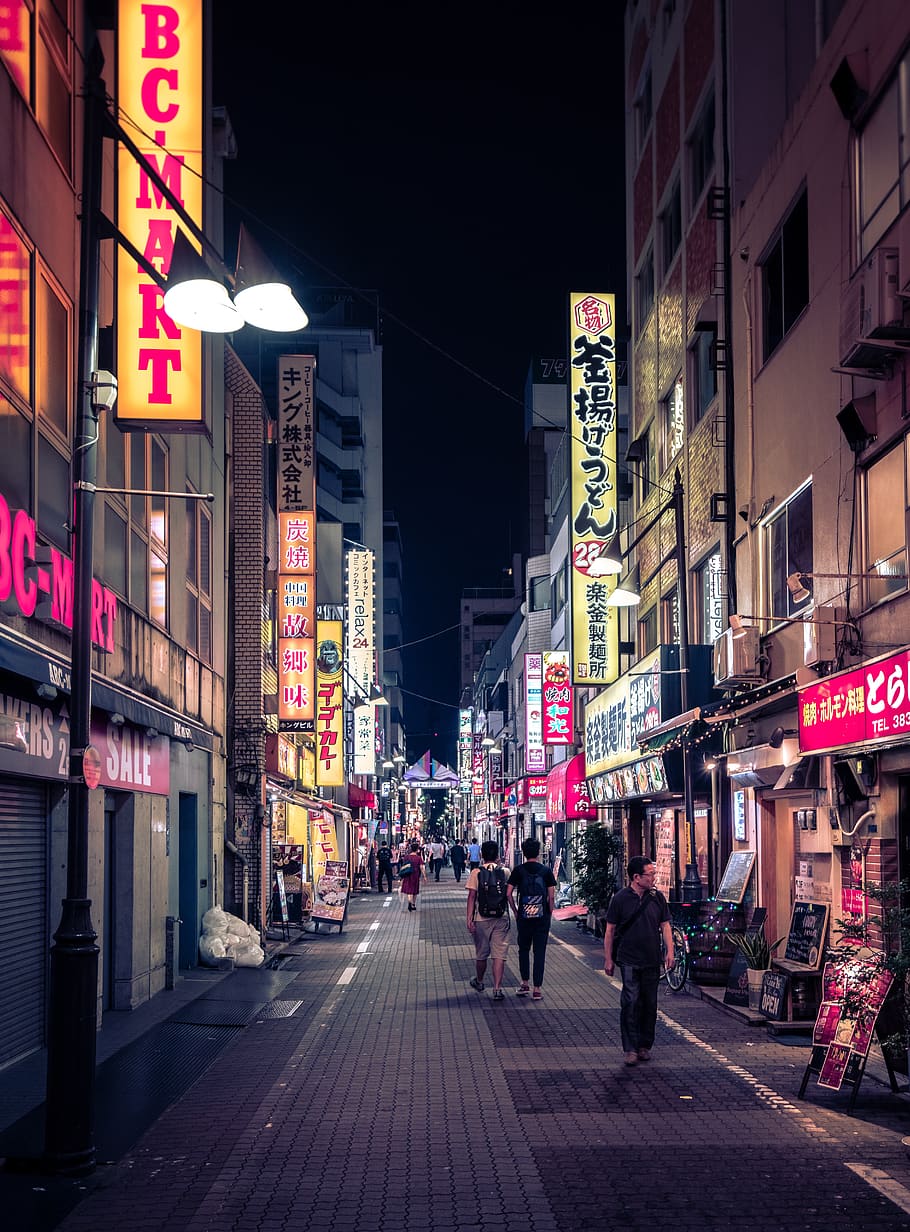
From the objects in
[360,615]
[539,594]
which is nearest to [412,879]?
[539,594]

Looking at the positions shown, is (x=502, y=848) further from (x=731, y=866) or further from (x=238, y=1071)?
(x=238, y=1071)

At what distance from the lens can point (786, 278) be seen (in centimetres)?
1706

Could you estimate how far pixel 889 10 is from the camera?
1262cm

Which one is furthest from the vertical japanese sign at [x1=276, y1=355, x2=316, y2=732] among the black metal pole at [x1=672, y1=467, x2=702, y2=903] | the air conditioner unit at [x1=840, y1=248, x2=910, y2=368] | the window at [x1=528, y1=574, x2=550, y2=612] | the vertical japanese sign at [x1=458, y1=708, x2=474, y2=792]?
the vertical japanese sign at [x1=458, y1=708, x2=474, y2=792]

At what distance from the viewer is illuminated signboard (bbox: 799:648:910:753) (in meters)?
11.0

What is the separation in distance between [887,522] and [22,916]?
29.2ft

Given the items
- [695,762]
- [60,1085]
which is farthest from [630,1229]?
[695,762]

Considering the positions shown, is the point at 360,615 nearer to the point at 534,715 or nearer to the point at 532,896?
the point at 534,715

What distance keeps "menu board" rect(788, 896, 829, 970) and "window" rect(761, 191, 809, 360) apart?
7.09 m

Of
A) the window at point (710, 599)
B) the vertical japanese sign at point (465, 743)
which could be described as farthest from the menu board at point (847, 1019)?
the vertical japanese sign at point (465, 743)

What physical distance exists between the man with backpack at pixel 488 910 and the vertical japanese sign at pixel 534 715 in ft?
109

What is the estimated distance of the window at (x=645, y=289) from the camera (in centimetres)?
2823

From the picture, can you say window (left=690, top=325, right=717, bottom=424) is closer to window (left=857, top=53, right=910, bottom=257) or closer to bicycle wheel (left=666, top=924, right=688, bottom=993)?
window (left=857, top=53, right=910, bottom=257)

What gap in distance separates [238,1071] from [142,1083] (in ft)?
2.88
